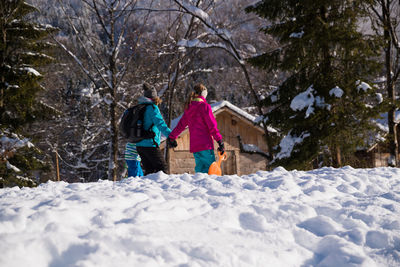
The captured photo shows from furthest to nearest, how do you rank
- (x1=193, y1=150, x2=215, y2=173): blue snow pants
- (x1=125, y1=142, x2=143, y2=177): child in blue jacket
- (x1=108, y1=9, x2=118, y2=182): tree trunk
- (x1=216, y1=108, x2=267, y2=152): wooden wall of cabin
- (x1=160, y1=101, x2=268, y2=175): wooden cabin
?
(x1=216, y1=108, x2=267, y2=152): wooden wall of cabin
(x1=160, y1=101, x2=268, y2=175): wooden cabin
(x1=108, y1=9, x2=118, y2=182): tree trunk
(x1=125, y1=142, x2=143, y2=177): child in blue jacket
(x1=193, y1=150, x2=215, y2=173): blue snow pants

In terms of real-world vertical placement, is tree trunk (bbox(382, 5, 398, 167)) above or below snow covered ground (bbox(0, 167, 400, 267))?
above

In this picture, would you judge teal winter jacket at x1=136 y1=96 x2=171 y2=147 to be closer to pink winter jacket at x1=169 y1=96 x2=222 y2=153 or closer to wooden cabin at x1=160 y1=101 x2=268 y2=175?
pink winter jacket at x1=169 y1=96 x2=222 y2=153

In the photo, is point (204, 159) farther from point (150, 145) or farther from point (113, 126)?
point (113, 126)

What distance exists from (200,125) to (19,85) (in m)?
10.2

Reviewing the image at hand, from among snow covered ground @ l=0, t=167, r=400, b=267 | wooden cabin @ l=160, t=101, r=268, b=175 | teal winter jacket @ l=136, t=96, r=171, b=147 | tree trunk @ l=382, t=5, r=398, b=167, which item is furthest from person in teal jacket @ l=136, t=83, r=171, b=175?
wooden cabin @ l=160, t=101, r=268, b=175

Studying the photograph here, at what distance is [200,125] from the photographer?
226 inches

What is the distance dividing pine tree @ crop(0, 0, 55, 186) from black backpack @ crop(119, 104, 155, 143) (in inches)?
335

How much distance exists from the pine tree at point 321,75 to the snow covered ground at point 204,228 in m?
5.65

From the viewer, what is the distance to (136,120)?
18.5 ft

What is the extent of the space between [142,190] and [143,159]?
7.13 ft

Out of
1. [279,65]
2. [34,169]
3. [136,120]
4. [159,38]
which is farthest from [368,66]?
[34,169]

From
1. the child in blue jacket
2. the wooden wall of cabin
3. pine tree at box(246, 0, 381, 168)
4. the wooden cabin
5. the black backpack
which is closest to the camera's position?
the black backpack

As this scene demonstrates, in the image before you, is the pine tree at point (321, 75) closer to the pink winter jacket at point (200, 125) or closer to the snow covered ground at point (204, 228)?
the pink winter jacket at point (200, 125)

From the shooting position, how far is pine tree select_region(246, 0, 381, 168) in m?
9.16
